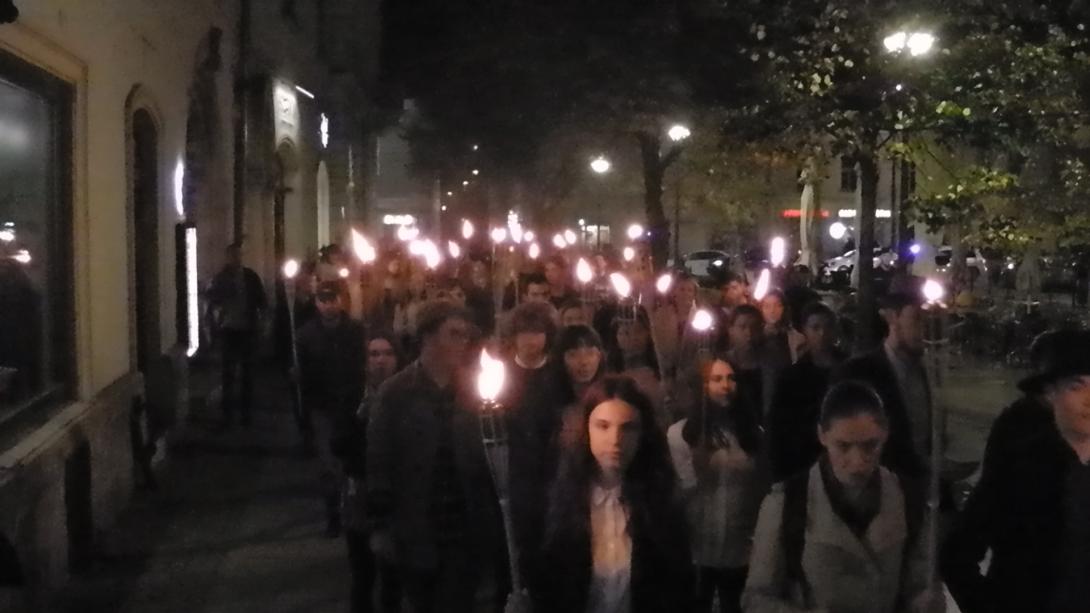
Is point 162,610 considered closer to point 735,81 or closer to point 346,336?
point 346,336

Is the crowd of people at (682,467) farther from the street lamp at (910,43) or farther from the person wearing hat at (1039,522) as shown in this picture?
the street lamp at (910,43)

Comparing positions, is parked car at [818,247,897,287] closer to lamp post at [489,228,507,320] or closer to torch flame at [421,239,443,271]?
torch flame at [421,239,443,271]

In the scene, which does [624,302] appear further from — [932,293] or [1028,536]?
[1028,536]

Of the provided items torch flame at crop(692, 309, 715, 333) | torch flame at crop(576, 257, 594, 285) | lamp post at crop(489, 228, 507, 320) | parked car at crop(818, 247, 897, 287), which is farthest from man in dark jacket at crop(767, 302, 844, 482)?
parked car at crop(818, 247, 897, 287)

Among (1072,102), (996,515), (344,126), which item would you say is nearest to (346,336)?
(996,515)

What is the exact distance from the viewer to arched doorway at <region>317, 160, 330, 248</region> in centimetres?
3064

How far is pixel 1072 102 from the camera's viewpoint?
12.5 m

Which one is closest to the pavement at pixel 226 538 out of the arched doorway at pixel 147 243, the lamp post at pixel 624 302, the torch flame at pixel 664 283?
the arched doorway at pixel 147 243

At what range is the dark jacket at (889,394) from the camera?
572cm

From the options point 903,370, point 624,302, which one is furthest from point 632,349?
point 903,370

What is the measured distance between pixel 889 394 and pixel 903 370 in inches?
11.2

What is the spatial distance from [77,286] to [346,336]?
6.66 ft

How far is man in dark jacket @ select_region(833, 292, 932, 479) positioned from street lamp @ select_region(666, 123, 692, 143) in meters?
18.3

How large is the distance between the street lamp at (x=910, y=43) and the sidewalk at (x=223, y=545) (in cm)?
→ 577
